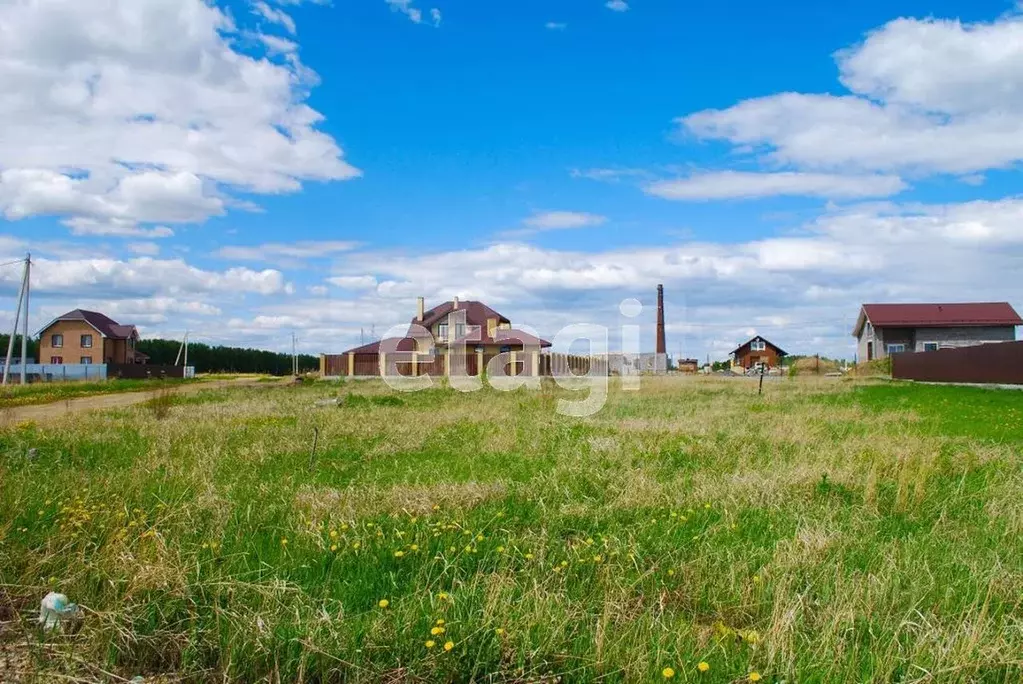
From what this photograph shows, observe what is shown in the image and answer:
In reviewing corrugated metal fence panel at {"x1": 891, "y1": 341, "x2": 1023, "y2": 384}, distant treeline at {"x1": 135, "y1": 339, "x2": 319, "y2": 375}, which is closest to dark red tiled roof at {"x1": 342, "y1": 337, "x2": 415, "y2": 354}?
corrugated metal fence panel at {"x1": 891, "y1": 341, "x2": 1023, "y2": 384}

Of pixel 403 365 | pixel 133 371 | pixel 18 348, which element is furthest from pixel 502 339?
pixel 18 348

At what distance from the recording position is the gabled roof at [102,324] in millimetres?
58625

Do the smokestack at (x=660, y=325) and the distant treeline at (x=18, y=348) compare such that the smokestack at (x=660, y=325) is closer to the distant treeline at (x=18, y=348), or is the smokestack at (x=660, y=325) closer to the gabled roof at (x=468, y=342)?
the gabled roof at (x=468, y=342)

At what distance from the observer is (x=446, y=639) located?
9.93 ft

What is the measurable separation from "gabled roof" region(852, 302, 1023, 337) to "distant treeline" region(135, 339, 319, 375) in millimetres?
57200

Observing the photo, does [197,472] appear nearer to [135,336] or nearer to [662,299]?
[662,299]

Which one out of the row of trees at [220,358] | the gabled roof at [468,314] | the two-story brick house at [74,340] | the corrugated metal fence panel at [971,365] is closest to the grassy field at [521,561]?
the corrugated metal fence panel at [971,365]

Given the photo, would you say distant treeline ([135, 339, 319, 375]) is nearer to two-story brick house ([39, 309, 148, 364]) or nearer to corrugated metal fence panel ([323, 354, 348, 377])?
two-story brick house ([39, 309, 148, 364])

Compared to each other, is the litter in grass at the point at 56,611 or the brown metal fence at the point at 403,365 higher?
the brown metal fence at the point at 403,365

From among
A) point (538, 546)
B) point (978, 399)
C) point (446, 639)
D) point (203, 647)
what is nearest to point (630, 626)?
point (446, 639)

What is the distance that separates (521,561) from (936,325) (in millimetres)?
44221

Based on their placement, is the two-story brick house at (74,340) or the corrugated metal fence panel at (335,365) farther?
the two-story brick house at (74,340)

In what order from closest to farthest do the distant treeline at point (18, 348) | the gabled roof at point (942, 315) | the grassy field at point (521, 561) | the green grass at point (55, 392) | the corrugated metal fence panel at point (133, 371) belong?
the grassy field at point (521, 561) → the green grass at point (55, 392) → the gabled roof at point (942, 315) → the corrugated metal fence panel at point (133, 371) → the distant treeline at point (18, 348)

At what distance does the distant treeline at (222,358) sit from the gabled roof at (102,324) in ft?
32.0
